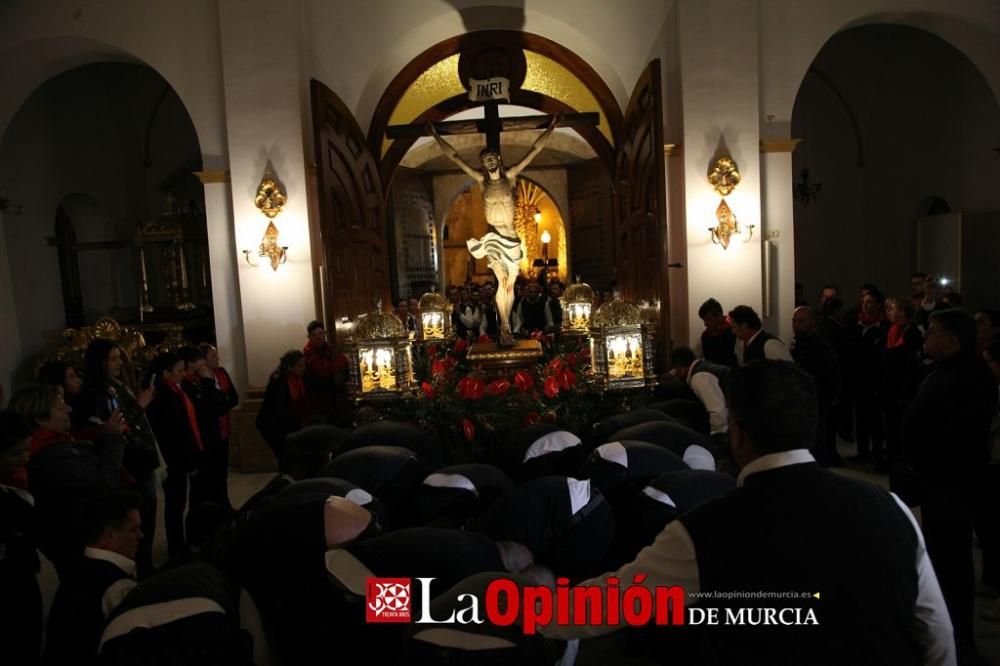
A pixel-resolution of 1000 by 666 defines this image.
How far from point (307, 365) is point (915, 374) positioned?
4.96 meters

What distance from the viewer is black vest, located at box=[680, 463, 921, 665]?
152 centimetres

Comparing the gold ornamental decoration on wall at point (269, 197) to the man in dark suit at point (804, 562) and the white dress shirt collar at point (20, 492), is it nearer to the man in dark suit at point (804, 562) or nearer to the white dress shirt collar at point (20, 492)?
the white dress shirt collar at point (20, 492)

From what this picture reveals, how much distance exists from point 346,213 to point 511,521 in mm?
6057

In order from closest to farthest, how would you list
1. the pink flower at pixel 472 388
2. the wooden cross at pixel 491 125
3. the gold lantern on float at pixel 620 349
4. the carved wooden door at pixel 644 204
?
the pink flower at pixel 472 388, the gold lantern on float at pixel 620 349, the carved wooden door at pixel 644 204, the wooden cross at pixel 491 125

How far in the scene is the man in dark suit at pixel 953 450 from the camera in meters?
3.21

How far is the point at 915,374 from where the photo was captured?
540cm

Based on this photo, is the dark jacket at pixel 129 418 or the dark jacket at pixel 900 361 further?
the dark jacket at pixel 900 361

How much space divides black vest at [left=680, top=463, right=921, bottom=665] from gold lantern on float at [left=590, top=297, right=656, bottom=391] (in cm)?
394

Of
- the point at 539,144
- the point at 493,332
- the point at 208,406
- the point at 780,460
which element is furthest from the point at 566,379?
the point at 493,332

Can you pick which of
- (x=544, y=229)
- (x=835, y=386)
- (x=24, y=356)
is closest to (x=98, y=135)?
(x=24, y=356)

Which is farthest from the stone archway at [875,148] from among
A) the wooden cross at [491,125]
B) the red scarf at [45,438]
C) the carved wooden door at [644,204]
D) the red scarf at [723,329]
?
the red scarf at [45,438]

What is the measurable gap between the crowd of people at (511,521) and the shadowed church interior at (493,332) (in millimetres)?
13

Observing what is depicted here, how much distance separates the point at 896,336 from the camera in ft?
19.8

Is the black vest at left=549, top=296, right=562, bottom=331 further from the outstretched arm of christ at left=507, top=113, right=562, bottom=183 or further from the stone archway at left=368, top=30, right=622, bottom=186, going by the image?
the outstretched arm of christ at left=507, top=113, right=562, bottom=183
